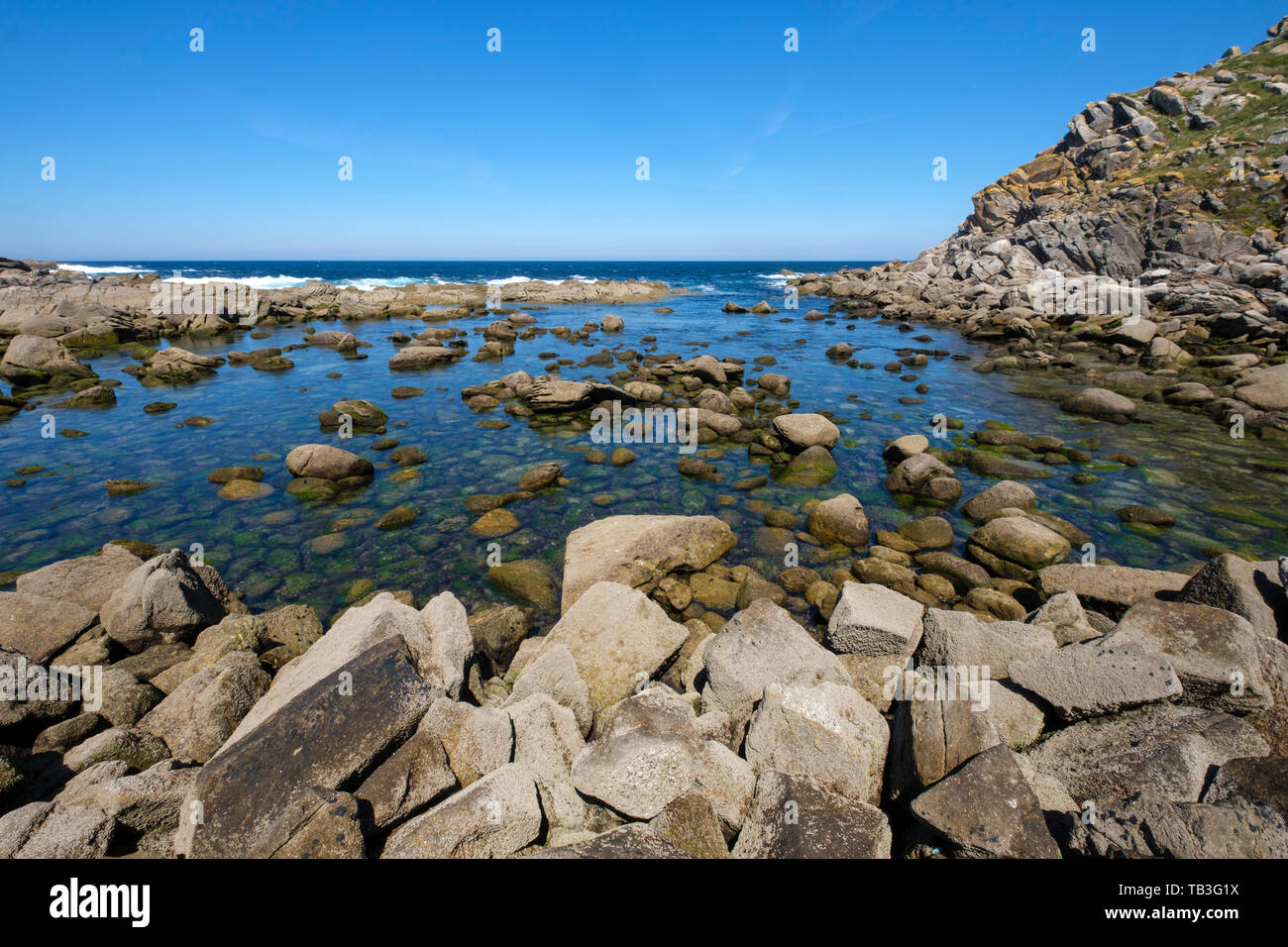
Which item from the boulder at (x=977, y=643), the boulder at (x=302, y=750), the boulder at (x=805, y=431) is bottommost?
the boulder at (x=302, y=750)

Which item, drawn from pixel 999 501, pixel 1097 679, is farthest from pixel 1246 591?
pixel 999 501

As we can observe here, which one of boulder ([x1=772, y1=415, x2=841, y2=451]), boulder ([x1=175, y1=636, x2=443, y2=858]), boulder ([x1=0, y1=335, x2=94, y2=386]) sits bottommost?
boulder ([x1=175, y1=636, x2=443, y2=858])

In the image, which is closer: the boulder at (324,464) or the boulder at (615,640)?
the boulder at (615,640)

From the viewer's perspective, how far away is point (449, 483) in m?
14.6

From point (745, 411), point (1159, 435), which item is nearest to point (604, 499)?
point (745, 411)

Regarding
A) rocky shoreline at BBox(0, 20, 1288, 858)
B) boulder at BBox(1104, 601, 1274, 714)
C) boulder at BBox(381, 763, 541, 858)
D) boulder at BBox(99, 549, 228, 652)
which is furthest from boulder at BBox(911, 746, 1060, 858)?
boulder at BBox(99, 549, 228, 652)

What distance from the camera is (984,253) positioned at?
59.3 metres

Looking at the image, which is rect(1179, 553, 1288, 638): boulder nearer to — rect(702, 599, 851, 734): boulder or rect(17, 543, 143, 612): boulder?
rect(702, 599, 851, 734): boulder

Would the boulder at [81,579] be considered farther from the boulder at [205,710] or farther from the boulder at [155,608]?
the boulder at [205,710]

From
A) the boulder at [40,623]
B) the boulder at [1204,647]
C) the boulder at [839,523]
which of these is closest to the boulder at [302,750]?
the boulder at [40,623]

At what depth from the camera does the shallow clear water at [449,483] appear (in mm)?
10945

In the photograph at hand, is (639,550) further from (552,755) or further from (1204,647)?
(1204,647)

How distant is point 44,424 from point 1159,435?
128 ft

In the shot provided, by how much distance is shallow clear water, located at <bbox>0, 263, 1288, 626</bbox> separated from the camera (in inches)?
431
